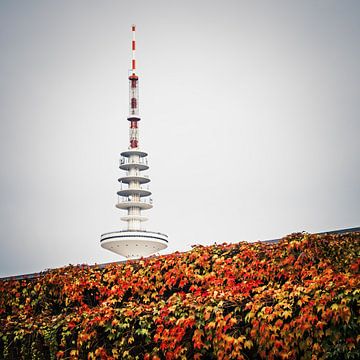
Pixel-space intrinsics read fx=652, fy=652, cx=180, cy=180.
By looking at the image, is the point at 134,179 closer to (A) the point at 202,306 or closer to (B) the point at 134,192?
(B) the point at 134,192

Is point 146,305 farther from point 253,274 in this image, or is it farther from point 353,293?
point 353,293

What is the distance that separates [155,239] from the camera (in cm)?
9350

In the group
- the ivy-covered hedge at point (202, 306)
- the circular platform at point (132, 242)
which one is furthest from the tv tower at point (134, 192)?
the ivy-covered hedge at point (202, 306)

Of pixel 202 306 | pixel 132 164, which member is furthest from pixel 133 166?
Answer: pixel 202 306

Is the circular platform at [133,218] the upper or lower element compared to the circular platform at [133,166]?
lower

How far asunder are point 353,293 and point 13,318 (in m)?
7.32

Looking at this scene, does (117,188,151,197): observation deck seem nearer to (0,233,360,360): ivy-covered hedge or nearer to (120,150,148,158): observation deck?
(120,150,148,158): observation deck

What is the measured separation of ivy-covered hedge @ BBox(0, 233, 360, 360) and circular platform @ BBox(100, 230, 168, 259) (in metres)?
78.4

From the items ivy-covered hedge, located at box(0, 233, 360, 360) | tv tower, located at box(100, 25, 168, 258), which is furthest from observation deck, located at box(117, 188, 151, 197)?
ivy-covered hedge, located at box(0, 233, 360, 360)

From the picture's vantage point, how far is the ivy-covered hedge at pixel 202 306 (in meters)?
8.66

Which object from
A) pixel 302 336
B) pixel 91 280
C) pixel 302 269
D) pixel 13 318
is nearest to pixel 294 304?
pixel 302 336

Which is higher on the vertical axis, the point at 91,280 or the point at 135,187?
the point at 135,187

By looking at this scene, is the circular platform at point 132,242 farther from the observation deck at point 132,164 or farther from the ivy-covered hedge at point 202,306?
the ivy-covered hedge at point 202,306

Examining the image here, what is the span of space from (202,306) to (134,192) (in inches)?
3442
